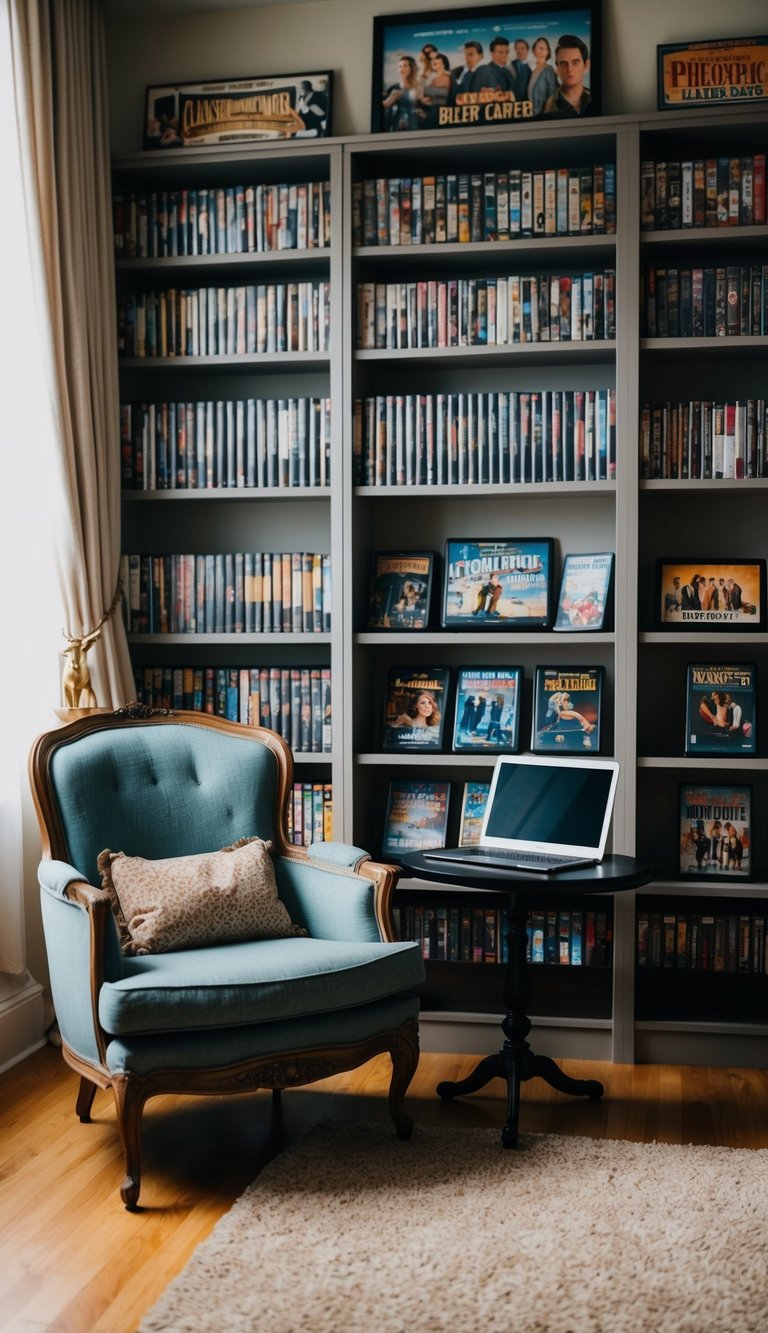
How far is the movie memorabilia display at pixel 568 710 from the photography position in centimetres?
337

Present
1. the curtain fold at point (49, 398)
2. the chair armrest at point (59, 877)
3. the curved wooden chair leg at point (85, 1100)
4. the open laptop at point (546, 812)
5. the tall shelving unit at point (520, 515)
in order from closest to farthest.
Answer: the chair armrest at point (59, 877) → the curved wooden chair leg at point (85, 1100) → the open laptop at point (546, 812) → the curtain fold at point (49, 398) → the tall shelving unit at point (520, 515)

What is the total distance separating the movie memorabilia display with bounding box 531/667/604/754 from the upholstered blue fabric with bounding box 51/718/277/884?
2.63 ft

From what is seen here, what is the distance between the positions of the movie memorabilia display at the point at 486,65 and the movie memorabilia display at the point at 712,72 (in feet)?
0.64

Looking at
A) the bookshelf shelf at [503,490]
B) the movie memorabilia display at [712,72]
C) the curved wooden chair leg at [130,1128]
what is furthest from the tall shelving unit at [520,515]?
the curved wooden chair leg at [130,1128]

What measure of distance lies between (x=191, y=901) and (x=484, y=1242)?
Answer: 973 millimetres

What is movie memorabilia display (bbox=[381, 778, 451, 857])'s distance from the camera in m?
3.49

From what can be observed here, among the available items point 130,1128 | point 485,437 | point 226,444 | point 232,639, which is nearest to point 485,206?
point 485,437

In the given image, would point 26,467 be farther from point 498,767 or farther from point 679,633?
point 679,633

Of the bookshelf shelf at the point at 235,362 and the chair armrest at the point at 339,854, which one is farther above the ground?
the bookshelf shelf at the point at 235,362

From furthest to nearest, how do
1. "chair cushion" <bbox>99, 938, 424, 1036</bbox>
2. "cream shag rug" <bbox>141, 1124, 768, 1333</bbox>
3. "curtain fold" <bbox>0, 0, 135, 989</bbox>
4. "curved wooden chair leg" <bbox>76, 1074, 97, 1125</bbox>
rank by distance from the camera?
1. "curtain fold" <bbox>0, 0, 135, 989</bbox>
2. "curved wooden chair leg" <bbox>76, 1074, 97, 1125</bbox>
3. "chair cushion" <bbox>99, 938, 424, 1036</bbox>
4. "cream shag rug" <bbox>141, 1124, 768, 1333</bbox>

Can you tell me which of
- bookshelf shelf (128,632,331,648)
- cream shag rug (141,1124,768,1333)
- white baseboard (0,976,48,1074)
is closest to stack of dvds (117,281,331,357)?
bookshelf shelf (128,632,331,648)

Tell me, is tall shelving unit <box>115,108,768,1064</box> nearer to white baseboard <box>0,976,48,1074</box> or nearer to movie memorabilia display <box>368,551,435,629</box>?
movie memorabilia display <box>368,551,435,629</box>

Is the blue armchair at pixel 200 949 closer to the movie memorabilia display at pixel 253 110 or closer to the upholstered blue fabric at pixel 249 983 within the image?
the upholstered blue fabric at pixel 249 983

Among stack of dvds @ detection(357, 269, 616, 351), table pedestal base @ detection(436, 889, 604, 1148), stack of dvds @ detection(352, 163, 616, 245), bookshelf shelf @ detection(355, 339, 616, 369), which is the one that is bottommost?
table pedestal base @ detection(436, 889, 604, 1148)
